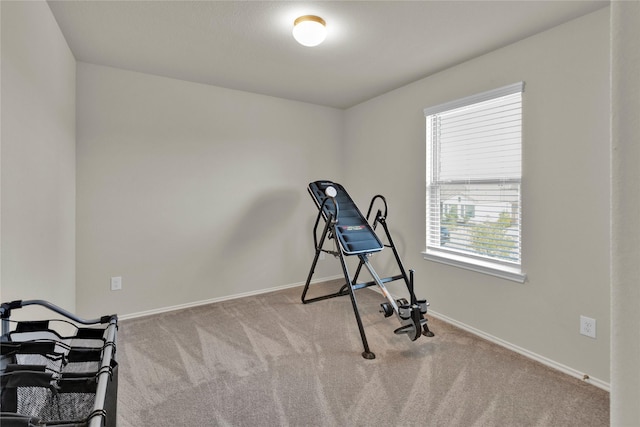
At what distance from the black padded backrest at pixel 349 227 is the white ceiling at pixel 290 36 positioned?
1.20 metres

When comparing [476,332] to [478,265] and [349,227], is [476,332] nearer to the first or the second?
[478,265]

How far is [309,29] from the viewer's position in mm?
2219

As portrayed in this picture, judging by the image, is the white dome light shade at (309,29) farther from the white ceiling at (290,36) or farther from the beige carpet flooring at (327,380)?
the beige carpet flooring at (327,380)

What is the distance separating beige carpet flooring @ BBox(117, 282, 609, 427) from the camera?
6.06 ft

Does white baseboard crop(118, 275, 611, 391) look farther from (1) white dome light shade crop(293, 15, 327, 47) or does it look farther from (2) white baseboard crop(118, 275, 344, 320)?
(1) white dome light shade crop(293, 15, 327, 47)

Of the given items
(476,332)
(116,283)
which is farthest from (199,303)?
(476,332)

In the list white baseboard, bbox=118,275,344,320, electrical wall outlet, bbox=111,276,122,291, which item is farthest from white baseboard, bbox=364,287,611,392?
electrical wall outlet, bbox=111,276,122,291

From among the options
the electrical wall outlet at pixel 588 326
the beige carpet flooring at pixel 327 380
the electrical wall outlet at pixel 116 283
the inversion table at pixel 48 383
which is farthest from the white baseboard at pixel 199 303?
the electrical wall outlet at pixel 588 326

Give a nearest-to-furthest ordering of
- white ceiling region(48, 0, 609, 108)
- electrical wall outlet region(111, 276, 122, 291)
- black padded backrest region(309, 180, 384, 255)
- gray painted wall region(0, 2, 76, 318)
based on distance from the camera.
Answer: gray painted wall region(0, 2, 76, 318) < white ceiling region(48, 0, 609, 108) < black padded backrest region(309, 180, 384, 255) < electrical wall outlet region(111, 276, 122, 291)

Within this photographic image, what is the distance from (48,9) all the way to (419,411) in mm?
3394

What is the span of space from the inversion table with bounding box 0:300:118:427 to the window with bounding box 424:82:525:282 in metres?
2.69

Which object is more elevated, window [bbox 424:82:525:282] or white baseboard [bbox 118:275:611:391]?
window [bbox 424:82:525:282]

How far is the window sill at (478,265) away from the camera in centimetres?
258

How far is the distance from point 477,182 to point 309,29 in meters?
1.88
